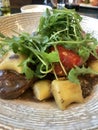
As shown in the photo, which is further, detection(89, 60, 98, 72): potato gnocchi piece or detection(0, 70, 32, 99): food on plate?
detection(89, 60, 98, 72): potato gnocchi piece

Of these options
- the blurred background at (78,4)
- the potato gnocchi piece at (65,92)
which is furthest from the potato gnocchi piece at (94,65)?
the blurred background at (78,4)

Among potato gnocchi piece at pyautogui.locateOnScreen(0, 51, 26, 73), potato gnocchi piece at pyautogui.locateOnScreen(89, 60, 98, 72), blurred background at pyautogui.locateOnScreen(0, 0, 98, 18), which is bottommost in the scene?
blurred background at pyautogui.locateOnScreen(0, 0, 98, 18)

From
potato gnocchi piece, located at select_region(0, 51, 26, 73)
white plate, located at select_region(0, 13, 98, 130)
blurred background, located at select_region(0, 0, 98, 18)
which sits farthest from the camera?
blurred background, located at select_region(0, 0, 98, 18)

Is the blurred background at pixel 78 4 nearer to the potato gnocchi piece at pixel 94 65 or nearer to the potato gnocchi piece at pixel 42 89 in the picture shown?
the potato gnocchi piece at pixel 94 65

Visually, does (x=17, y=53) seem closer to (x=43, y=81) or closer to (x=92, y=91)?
(x=43, y=81)

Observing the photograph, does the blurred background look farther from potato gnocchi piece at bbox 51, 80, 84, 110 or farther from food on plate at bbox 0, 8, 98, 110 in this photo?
potato gnocchi piece at bbox 51, 80, 84, 110

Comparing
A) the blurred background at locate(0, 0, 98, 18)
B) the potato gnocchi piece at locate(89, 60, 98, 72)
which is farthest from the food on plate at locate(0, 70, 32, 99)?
the blurred background at locate(0, 0, 98, 18)

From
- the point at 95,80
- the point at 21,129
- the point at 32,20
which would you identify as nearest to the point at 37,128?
the point at 21,129
